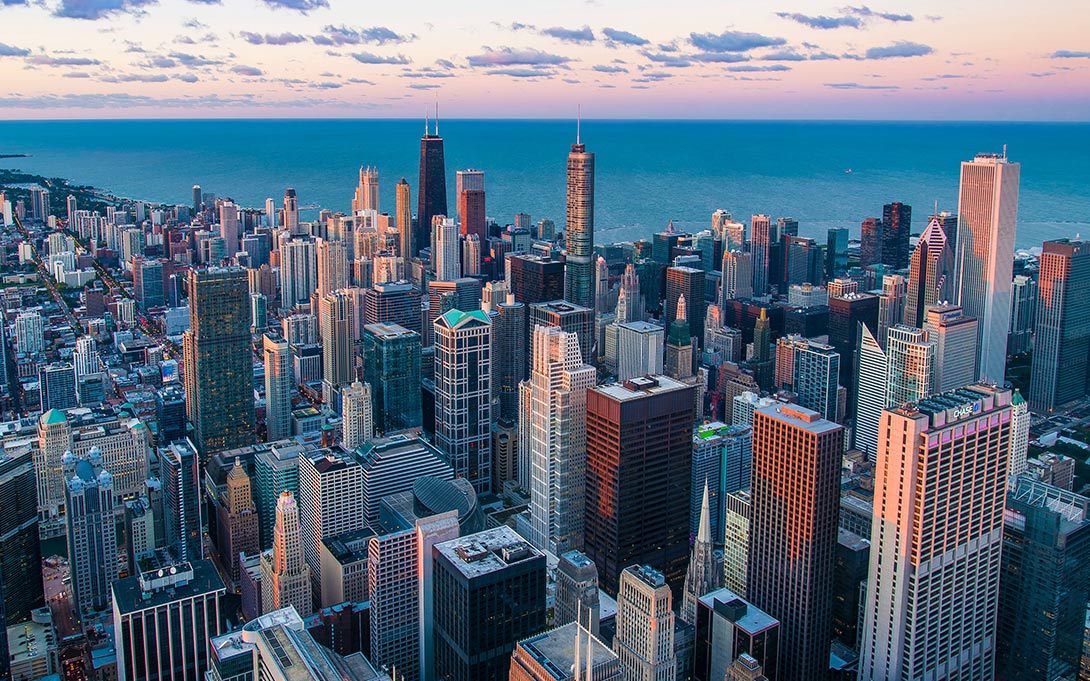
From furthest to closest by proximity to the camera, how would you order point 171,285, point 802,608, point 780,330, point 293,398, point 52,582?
1. point 171,285
2. point 780,330
3. point 293,398
4. point 52,582
5. point 802,608

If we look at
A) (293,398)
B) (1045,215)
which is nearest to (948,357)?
(293,398)

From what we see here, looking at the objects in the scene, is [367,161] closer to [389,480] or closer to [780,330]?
[780,330]

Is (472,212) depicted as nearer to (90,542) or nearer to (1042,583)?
(90,542)

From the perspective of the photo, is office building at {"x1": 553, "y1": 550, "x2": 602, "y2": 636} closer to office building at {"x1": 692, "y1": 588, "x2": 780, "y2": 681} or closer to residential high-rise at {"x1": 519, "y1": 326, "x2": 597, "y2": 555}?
office building at {"x1": 692, "y1": 588, "x2": 780, "y2": 681}

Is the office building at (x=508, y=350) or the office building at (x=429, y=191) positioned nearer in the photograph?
the office building at (x=508, y=350)

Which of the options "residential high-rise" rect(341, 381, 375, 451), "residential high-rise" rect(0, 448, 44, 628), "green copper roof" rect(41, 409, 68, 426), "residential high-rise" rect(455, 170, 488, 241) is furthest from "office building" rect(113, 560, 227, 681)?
"residential high-rise" rect(455, 170, 488, 241)

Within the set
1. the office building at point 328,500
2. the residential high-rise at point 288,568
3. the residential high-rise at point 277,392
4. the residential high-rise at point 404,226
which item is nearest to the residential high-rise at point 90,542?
the office building at point 328,500

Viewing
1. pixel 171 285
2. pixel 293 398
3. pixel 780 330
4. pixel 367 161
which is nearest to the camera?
pixel 293 398

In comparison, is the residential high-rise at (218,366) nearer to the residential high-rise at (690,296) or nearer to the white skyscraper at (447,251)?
the residential high-rise at (690,296)

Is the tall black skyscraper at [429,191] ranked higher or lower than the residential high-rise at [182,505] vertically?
higher
